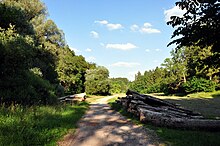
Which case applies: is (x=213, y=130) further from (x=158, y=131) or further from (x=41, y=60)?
(x=41, y=60)

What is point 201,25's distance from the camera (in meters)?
9.81

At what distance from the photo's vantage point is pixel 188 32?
9820mm

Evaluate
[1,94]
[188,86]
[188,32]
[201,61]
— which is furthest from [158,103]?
[188,86]

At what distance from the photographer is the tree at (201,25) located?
9.30 metres

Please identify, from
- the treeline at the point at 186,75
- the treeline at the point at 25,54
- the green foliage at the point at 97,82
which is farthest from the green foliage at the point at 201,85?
the treeline at the point at 25,54

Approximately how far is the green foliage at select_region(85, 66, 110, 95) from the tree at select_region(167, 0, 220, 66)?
53503 mm

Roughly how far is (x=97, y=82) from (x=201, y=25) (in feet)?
178

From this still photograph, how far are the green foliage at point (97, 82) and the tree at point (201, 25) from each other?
53503mm

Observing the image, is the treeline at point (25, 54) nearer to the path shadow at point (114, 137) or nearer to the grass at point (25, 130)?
the grass at point (25, 130)

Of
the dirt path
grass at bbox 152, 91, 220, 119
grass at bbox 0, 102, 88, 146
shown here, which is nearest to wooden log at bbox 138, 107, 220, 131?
the dirt path

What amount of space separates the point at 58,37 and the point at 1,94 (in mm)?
23787

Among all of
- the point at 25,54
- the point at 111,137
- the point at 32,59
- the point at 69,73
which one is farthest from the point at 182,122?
the point at 69,73

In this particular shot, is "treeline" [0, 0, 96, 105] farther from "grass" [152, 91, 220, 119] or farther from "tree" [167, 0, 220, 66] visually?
"grass" [152, 91, 220, 119]

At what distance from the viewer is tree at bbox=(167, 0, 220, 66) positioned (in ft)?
30.5
